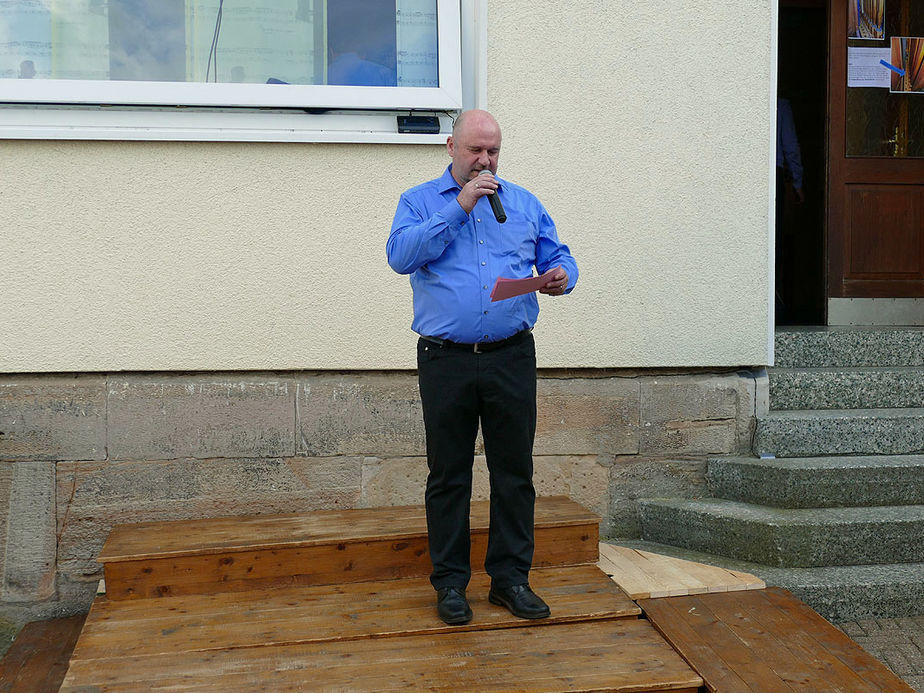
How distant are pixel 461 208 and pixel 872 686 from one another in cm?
Answer: 203

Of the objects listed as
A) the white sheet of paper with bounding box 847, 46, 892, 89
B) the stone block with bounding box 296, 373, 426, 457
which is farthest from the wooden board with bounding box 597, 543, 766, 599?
the white sheet of paper with bounding box 847, 46, 892, 89

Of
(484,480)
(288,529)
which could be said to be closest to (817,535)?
(484,480)

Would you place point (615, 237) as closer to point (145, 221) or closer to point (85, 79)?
point (145, 221)

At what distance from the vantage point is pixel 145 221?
14.0ft

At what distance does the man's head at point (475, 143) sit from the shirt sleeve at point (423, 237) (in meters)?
0.14

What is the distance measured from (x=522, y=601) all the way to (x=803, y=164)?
199 inches

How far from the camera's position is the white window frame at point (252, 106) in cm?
418

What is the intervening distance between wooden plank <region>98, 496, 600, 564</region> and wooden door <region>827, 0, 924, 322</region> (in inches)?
112

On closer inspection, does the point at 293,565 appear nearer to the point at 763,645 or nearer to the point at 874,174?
the point at 763,645

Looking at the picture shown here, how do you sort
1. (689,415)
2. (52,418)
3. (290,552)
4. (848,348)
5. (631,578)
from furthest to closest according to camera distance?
(848,348)
(689,415)
(52,418)
(631,578)
(290,552)

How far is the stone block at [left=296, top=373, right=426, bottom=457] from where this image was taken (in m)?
4.40

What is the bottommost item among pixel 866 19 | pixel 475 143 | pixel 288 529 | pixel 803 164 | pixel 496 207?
pixel 288 529

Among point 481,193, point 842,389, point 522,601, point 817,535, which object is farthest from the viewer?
point 842,389

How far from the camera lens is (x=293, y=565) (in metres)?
3.76
